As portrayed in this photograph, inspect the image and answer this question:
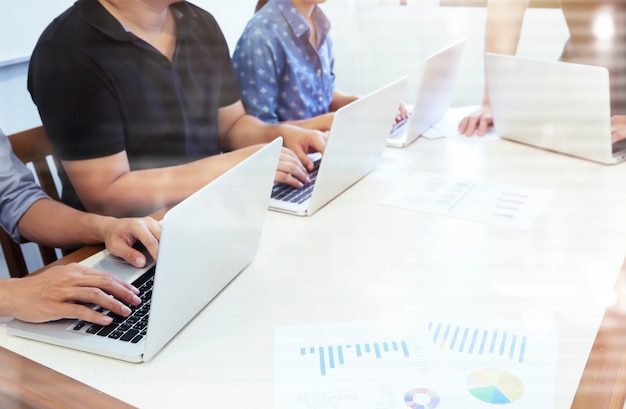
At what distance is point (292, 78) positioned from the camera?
63.4 inches

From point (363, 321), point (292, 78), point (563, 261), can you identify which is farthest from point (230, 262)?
point (292, 78)

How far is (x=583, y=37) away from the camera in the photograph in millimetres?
1599

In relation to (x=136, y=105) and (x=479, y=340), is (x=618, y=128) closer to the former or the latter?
(x=479, y=340)

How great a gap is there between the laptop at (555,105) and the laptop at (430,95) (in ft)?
0.40

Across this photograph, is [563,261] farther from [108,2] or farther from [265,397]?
[108,2]

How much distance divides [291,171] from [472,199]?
343 mm

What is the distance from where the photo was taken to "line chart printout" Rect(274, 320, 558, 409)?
24.3 inches

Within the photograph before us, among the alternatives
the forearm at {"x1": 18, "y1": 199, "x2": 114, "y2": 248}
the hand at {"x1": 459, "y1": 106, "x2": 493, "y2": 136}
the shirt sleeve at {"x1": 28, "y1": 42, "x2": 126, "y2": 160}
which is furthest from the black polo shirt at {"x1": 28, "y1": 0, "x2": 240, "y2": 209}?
the hand at {"x1": 459, "y1": 106, "x2": 493, "y2": 136}

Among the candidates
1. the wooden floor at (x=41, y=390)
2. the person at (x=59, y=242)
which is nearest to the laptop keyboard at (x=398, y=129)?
the person at (x=59, y=242)

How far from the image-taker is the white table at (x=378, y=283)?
0.67 metres

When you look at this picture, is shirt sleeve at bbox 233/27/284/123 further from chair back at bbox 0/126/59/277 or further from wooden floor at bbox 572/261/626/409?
wooden floor at bbox 572/261/626/409

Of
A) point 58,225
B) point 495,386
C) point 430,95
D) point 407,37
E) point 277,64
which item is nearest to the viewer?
point 495,386

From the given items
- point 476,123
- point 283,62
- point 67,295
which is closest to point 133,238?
point 67,295

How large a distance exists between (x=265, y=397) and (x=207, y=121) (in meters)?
0.90
